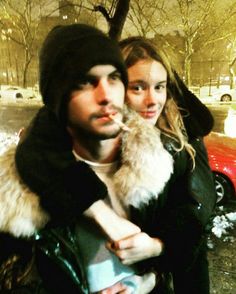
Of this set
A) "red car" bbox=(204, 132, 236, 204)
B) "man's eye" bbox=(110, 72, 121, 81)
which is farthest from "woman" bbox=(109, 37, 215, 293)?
"red car" bbox=(204, 132, 236, 204)

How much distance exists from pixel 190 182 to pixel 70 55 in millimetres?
911

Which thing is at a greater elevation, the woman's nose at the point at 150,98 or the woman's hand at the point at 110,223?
the woman's nose at the point at 150,98

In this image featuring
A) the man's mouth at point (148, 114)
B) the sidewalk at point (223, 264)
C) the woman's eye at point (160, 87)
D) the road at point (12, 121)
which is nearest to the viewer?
the man's mouth at point (148, 114)

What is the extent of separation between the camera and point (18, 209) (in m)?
1.46

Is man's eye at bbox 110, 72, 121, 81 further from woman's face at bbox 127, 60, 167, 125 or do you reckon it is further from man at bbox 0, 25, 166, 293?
woman's face at bbox 127, 60, 167, 125

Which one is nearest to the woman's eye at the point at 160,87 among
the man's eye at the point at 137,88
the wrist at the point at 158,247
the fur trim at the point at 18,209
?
the man's eye at the point at 137,88

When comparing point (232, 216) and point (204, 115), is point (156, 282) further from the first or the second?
point (232, 216)

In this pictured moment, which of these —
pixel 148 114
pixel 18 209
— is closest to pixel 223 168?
pixel 148 114

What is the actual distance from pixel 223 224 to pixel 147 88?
11.6ft

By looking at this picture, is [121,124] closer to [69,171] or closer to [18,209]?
[69,171]

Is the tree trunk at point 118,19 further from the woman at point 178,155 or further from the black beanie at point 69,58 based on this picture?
the black beanie at point 69,58

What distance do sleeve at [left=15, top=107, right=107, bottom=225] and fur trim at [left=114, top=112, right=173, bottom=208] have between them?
13 cm

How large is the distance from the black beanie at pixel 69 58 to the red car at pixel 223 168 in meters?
4.18

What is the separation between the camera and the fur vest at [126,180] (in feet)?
4.78
